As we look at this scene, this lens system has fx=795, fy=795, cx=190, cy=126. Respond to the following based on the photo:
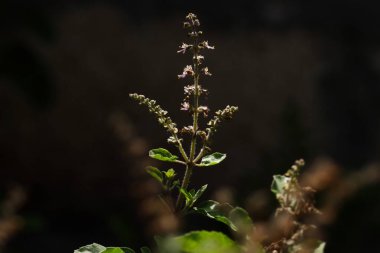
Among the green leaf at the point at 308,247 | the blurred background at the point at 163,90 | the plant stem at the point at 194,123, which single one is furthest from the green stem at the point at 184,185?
the blurred background at the point at 163,90

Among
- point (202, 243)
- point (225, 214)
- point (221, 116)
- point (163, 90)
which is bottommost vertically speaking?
point (202, 243)

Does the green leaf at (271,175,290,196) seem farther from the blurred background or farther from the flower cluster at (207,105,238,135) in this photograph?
the blurred background

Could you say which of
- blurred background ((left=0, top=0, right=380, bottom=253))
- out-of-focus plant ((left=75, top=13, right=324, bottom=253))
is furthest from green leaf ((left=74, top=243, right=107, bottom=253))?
blurred background ((left=0, top=0, right=380, bottom=253))

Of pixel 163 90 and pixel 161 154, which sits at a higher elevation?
Result: pixel 163 90

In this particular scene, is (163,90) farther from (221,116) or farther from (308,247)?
(308,247)

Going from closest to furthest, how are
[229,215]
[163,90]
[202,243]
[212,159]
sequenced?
[202,243] < [229,215] < [212,159] < [163,90]

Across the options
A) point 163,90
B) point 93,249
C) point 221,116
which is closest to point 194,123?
point 221,116

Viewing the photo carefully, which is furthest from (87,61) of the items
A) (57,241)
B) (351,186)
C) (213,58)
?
(351,186)
